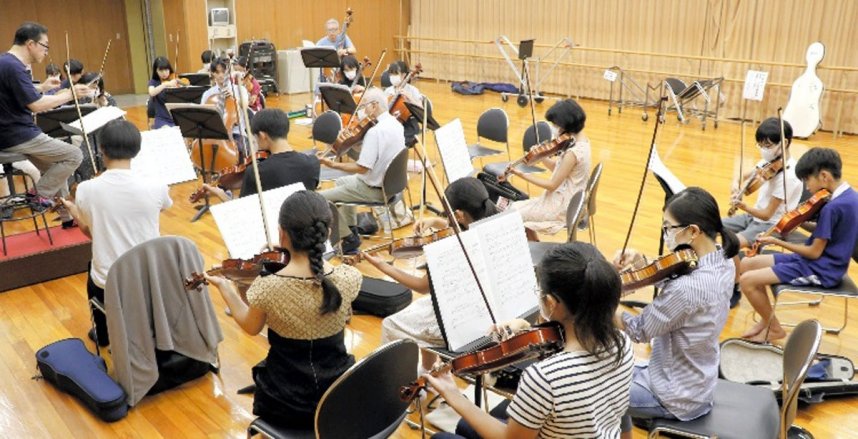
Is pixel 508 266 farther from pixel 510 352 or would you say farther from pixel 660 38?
pixel 660 38

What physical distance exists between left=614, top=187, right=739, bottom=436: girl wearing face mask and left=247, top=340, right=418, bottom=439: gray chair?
3.01 feet

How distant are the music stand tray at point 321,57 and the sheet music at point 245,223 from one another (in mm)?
6689

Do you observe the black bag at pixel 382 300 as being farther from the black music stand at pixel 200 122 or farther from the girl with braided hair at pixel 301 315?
the black music stand at pixel 200 122

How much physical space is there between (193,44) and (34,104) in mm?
8250

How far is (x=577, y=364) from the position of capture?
194 cm

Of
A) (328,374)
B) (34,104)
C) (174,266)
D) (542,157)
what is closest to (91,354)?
(174,266)

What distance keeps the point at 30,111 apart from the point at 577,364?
514 centimetres

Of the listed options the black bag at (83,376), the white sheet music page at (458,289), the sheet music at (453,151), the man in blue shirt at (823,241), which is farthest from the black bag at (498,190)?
the black bag at (83,376)

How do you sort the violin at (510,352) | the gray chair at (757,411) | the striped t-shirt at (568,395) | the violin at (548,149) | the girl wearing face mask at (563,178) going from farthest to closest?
the violin at (548,149) → the girl wearing face mask at (563,178) → the gray chair at (757,411) → the violin at (510,352) → the striped t-shirt at (568,395)

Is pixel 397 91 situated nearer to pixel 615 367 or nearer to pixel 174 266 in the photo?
pixel 174 266

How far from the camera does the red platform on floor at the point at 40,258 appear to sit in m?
4.96

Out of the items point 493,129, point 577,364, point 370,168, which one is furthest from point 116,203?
point 493,129

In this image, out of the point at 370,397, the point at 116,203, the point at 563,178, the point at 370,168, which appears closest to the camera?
the point at 370,397

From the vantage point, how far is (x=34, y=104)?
17.6ft
